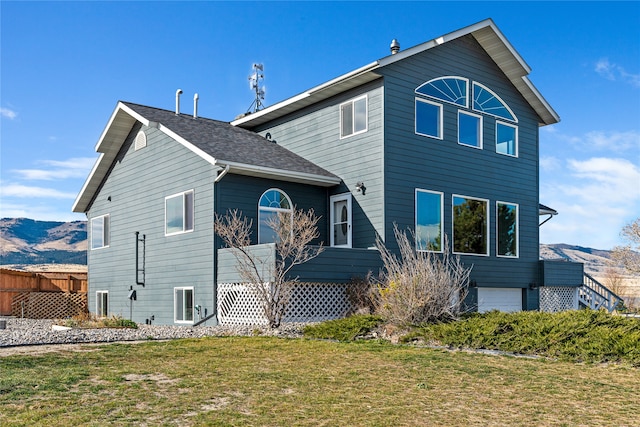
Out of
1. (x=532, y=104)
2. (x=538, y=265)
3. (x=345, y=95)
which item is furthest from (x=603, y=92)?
(x=345, y=95)

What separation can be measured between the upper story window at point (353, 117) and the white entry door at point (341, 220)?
179 cm

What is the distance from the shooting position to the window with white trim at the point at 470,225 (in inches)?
749

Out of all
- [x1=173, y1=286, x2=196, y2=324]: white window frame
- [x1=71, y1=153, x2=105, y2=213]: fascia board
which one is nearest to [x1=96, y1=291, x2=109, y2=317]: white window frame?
[x1=71, y1=153, x2=105, y2=213]: fascia board

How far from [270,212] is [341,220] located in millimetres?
2147

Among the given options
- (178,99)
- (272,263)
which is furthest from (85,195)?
(272,263)

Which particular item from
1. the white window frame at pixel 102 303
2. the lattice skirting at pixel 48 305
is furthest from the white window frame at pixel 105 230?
the lattice skirting at pixel 48 305

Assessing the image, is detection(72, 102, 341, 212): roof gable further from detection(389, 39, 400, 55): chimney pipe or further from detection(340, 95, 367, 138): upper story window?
detection(389, 39, 400, 55): chimney pipe

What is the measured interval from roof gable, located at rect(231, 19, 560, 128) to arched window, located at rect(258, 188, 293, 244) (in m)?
3.16

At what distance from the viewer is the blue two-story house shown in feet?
55.8

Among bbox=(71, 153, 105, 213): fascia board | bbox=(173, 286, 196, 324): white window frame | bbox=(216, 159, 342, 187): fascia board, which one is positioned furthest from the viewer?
bbox=(71, 153, 105, 213): fascia board

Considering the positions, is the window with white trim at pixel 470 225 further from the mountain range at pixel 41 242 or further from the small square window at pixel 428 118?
the mountain range at pixel 41 242

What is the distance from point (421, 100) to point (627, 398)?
1244 centimetres

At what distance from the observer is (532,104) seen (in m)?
21.5

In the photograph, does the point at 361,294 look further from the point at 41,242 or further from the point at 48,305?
the point at 41,242
